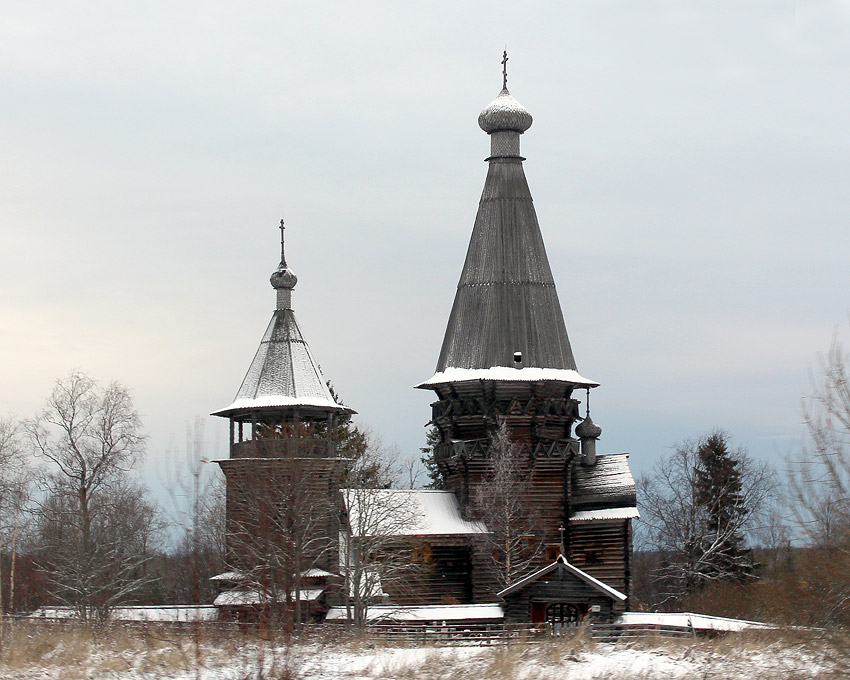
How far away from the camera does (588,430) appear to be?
39.2 metres

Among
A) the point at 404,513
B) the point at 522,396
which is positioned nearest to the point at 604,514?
the point at 522,396

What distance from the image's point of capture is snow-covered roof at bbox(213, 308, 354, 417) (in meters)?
34.5

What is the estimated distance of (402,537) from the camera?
34.7 metres

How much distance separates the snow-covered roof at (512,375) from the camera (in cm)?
3778

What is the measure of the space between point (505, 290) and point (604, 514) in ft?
24.7

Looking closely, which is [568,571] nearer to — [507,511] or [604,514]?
[507,511]

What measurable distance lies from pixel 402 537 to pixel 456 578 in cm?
263

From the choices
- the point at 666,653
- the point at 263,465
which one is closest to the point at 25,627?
the point at 666,653

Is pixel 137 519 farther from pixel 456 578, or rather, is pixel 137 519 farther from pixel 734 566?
pixel 734 566

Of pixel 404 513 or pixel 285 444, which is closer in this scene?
pixel 285 444

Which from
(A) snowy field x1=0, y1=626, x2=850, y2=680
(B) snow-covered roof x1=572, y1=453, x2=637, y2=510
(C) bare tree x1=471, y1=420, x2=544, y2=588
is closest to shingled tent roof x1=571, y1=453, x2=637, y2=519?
(B) snow-covered roof x1=572, y1=453, x2=637, y2=510

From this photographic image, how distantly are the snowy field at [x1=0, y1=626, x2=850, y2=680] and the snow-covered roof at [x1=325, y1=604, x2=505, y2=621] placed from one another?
46.4 ft

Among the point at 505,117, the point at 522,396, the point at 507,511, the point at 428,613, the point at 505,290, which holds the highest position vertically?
the point at 505,117

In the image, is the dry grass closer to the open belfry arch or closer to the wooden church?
the wooden church
